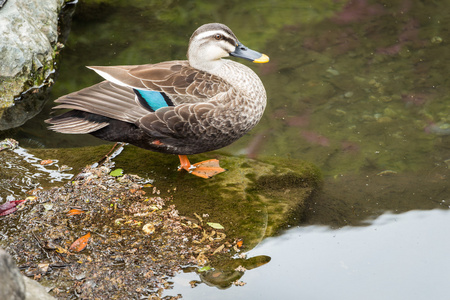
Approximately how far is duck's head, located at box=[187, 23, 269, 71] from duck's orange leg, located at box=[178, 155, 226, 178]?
0.84 metres

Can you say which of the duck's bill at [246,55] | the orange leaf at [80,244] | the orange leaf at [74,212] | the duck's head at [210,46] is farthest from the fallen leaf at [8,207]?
the duck's bill at [246,55]

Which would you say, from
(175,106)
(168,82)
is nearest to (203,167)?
(175,106)

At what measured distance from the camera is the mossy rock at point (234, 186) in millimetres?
3836

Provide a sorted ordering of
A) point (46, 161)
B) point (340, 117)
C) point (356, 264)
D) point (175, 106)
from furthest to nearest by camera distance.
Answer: point (340, 117) < point (46, 161) < point (175, 106) < point (356, 264)

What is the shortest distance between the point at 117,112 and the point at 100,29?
125 inches

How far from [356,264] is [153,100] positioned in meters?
2.01

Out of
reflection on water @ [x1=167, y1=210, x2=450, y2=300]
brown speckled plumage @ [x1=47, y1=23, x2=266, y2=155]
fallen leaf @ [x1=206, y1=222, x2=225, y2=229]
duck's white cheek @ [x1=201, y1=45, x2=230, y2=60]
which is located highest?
duck's white cheek @ [x1=201, y1=45, x2=230, y2=60]

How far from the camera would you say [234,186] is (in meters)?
4.24

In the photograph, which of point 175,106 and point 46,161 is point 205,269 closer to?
point 175,106

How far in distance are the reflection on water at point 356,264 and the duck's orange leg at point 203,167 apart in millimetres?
951

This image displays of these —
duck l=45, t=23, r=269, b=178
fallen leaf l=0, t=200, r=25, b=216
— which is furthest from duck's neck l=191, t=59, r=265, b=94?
fallen leaf l=0, t=200, r=25, b=216

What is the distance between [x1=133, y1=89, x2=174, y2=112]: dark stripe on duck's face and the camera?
4.05 meters

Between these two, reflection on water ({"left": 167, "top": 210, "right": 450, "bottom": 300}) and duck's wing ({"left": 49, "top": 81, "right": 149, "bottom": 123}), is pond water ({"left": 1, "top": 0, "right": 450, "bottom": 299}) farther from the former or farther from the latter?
duck's wing ({"left": 49, "top": 81, "right": 149, "bottom": 123})

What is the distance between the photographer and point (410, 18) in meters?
6.73
